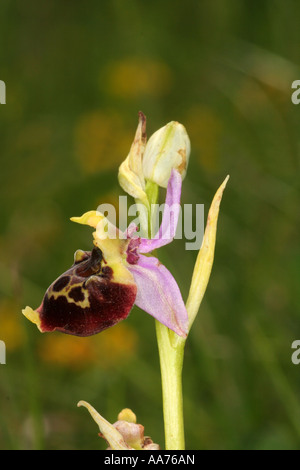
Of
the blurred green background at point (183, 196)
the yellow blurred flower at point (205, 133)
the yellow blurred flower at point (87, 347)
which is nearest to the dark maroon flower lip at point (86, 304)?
the blurred green background at point (183, 196)

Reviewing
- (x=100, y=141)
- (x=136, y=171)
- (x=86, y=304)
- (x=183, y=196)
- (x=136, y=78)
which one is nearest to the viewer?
(x=86, y=304)

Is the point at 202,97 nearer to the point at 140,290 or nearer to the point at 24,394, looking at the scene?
the point at 24,394

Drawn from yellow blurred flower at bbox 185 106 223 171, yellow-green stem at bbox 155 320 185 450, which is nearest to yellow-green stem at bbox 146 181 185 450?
yellow-green stem at bbox 155 320 185 450

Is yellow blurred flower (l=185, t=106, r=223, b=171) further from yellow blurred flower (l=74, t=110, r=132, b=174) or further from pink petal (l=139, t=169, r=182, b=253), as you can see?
pink petal (l=139, t=169, r=182, b=253)

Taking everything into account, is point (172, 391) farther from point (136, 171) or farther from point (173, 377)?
point (136, 171)

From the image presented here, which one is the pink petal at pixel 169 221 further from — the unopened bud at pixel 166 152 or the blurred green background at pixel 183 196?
the blurred green background at pixel 183 196

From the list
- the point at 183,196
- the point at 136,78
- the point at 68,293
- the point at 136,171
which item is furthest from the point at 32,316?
the point at 136,78

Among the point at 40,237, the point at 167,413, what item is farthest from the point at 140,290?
the point at 40,237
